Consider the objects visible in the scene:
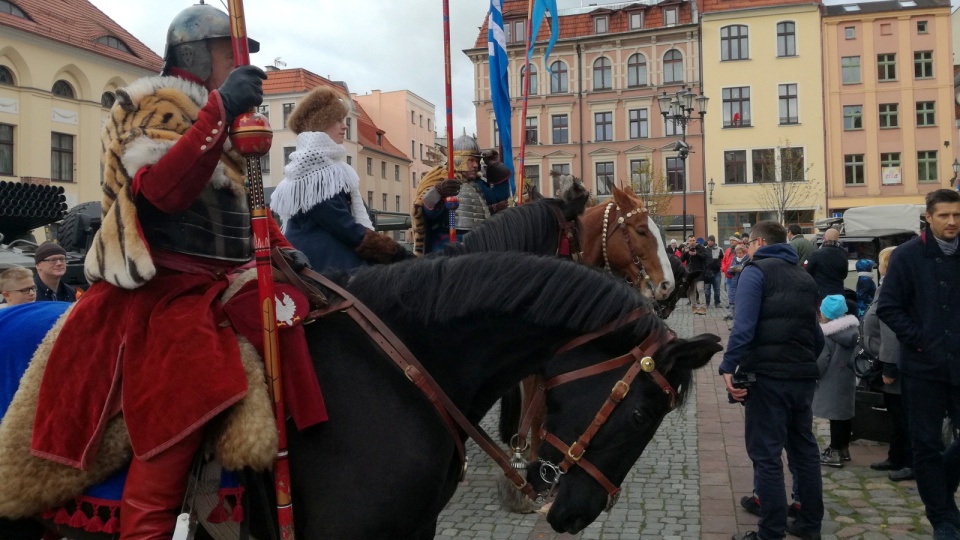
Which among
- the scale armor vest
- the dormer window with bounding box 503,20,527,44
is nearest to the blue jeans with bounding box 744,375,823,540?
the scale armor vest

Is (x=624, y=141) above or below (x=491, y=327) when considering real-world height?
above

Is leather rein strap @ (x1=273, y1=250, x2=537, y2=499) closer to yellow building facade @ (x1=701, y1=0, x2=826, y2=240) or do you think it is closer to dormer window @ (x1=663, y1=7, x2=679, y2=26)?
yellow building facade @ (x1=701, y1=0, x2=826, y2=240)

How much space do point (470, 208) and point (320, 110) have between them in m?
2.10

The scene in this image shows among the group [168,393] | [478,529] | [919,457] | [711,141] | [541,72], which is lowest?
[478,529]

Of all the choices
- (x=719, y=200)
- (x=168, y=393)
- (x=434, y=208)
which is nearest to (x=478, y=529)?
(x=434, y=208)

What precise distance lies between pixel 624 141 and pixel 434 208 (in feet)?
141

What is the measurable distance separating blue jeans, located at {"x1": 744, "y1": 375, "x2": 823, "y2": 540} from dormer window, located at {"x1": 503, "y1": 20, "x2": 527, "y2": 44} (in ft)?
142

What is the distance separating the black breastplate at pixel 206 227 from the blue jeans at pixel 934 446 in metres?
4.42

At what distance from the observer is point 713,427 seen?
7.95m

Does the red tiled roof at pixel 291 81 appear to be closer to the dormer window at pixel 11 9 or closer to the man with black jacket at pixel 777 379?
the dormer window at pixel 11 9

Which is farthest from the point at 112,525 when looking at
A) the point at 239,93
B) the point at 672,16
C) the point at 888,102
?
the point at 672,16

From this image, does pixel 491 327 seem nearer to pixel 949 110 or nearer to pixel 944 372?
pixel 944 372

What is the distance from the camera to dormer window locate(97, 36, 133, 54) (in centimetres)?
3299

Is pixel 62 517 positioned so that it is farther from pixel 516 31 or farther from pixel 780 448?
pixel 516 31
